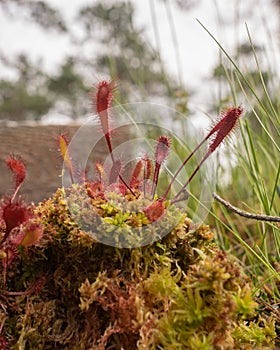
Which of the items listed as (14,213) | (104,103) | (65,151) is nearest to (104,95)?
(104,103)

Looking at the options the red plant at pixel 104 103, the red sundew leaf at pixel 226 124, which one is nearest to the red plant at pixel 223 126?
the red sundew leaf at pixel 226 124

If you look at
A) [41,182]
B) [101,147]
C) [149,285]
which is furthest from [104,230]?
[101,147]

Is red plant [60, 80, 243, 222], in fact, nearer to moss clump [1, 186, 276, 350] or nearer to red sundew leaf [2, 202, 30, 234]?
moss clump [1, 186, 276, 350]

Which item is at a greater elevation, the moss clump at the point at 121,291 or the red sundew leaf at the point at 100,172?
the red sundew leaf at the point at 100,172

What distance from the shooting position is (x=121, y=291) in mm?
616

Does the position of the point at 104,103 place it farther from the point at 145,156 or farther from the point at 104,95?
the point at 145,156

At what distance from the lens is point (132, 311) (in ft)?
1.94

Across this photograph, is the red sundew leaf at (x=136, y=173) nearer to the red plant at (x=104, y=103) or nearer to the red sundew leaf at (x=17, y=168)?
the red plant at (x=104, y=103)

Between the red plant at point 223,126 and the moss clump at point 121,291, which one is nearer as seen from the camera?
the moss clump at point 121,291

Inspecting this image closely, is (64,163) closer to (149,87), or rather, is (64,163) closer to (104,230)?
(104,230)

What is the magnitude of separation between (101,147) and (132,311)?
1.46 meters

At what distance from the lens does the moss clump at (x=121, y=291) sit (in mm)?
559

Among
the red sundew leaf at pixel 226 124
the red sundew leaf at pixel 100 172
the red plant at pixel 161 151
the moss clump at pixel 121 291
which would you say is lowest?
the moss clump at pixel 121 291

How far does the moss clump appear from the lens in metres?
0.56
